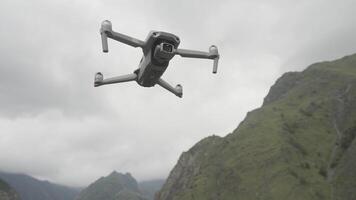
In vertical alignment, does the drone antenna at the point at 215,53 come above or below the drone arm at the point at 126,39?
below

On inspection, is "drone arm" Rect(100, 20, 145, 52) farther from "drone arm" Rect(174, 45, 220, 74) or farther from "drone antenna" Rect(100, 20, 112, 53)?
"drone arm" Rect(174, 45, 220, 74)

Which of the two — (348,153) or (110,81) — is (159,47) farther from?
(348,153)

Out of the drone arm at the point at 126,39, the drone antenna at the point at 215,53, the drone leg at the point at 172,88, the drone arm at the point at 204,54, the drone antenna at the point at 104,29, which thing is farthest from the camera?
the drone leg at the point at 172,88

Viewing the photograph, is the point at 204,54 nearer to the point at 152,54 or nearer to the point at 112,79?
the point at 152,54

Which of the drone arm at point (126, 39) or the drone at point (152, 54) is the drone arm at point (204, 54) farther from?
the drone arm at point (126, 39)

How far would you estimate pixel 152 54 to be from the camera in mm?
14672

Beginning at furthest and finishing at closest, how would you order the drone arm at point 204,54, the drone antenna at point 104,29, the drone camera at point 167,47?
the drone arm at point 204,54 < the drone antenna at point 104,29 < the drone camera at point 167,47

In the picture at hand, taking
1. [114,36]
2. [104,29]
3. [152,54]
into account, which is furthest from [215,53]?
[104,29]

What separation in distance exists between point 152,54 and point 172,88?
2525mm

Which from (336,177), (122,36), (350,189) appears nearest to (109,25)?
(122,36)

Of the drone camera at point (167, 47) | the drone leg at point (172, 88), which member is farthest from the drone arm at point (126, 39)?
the drone leg at point (172, 88)

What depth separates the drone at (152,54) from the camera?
46.7 ft

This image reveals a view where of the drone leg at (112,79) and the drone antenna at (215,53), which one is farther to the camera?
the drone antenna at (215,53)

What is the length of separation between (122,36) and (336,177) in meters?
189
